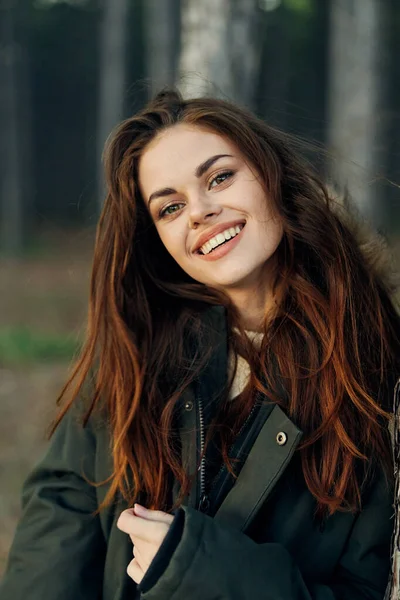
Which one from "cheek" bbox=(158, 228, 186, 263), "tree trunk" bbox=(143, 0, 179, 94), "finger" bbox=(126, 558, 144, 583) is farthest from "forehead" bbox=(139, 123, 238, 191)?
"tree trunk" bbox=(143, 0, 179, 94)

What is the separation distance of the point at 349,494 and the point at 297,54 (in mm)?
31320

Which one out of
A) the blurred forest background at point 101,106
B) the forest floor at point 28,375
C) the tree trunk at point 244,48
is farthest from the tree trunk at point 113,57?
the tree trunk at point 244,48

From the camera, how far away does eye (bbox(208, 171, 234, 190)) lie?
2.55 metres

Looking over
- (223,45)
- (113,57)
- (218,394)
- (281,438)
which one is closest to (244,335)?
(218,394)

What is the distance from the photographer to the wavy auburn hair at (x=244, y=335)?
2.40 metres

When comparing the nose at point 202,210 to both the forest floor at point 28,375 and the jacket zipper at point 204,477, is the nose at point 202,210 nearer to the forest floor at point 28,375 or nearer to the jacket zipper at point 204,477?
the jacket zipper at point 204,477

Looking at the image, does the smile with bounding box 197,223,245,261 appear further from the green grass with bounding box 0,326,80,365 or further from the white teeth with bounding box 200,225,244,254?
the green grass with bounding box 0,326,80,365

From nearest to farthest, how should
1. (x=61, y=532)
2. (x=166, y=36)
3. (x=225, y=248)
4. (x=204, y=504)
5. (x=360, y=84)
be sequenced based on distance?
(x=204, y=504) → (x=225, y=248) → (x=61, y=532) → (x=360, y=84) → (x=166, y=36)

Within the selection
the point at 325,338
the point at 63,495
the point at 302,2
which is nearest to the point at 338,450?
the point at 325,338

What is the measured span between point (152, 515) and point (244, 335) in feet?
2.05

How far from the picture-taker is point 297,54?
32.0 meters

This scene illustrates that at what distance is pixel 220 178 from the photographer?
8.36 ft

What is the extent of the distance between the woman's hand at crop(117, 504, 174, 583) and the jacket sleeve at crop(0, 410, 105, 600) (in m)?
0.30

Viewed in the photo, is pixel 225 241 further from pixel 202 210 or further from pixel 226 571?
pixel 226 571
